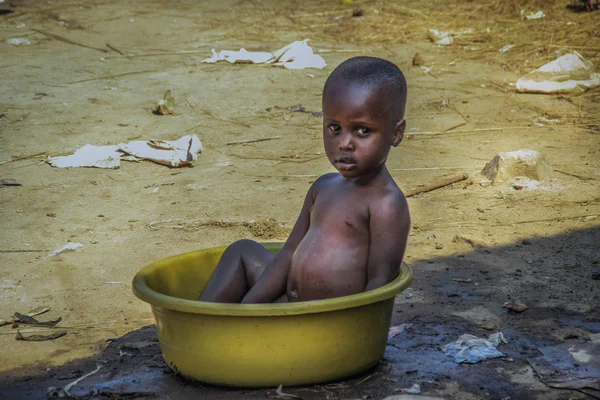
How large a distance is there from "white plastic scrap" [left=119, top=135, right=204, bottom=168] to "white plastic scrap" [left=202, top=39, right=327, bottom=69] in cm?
235

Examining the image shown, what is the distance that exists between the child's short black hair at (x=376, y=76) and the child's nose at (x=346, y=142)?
0.16m

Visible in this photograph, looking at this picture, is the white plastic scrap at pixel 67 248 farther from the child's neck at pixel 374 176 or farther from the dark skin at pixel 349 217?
the child's neck at pixel 374 176

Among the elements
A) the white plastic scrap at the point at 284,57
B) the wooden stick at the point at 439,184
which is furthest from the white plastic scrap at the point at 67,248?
the white plastic scrap at the point at 284,57

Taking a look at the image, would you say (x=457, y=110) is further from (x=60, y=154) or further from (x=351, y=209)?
(x=351, y=209)

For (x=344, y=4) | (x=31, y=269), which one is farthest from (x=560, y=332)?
(x=344, y=4)

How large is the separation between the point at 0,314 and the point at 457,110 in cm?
388

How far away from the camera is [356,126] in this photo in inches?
93.8

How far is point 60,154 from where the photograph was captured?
507 centimetres

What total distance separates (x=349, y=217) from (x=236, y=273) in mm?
510

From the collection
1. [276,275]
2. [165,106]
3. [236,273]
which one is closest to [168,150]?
[165,106]

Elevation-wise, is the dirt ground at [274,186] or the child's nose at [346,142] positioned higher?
the child's nose at [346,142]

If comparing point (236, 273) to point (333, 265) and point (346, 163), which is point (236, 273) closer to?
point (333, 265)

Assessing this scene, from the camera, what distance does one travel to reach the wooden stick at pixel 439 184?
14.3 feet

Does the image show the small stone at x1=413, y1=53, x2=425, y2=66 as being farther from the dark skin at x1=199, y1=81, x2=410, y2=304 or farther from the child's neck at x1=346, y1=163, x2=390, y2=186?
the child's neck at x1=346, y1=163, x2=390, y2=186
